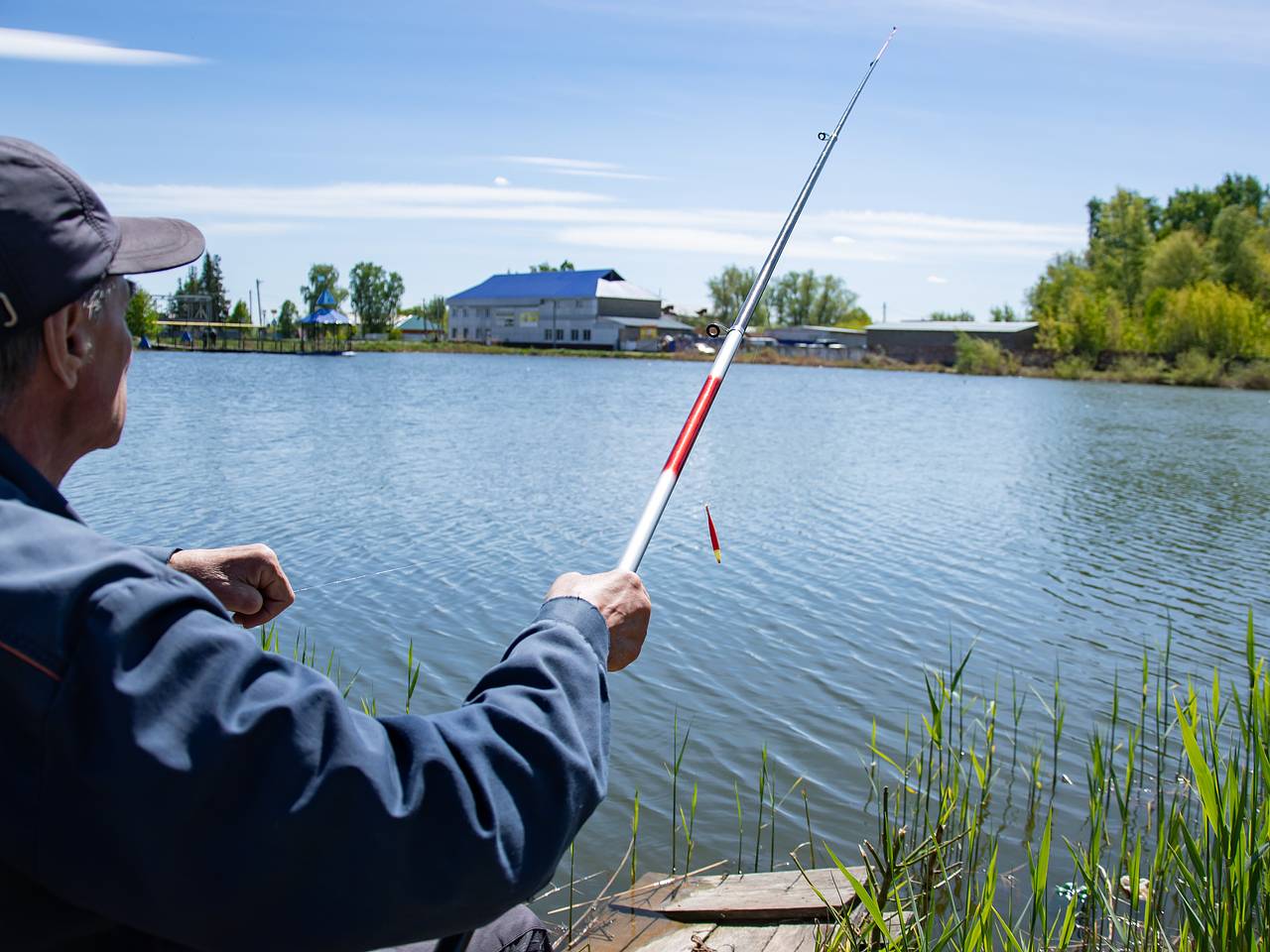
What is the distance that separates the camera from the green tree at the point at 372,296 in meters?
114

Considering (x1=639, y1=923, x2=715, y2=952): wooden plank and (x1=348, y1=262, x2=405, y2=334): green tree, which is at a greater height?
(x1=348, y1=262, x2=405, y2=334): green tree

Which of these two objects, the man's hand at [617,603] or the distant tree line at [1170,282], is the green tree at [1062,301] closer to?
the distant tree line at [1170,282]

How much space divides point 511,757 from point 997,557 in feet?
41.2

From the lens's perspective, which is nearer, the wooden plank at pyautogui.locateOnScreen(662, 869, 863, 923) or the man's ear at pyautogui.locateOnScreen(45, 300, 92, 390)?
the man's ear at pyautogui.locateOnScreen(45, 300, 92, 390)

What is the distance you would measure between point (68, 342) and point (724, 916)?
3375 mm

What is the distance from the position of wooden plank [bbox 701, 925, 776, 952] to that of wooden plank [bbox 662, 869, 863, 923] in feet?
0.19

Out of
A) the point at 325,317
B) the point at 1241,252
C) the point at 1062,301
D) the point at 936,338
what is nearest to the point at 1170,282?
the point at 1241,252

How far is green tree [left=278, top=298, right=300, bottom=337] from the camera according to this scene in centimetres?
A: 8750

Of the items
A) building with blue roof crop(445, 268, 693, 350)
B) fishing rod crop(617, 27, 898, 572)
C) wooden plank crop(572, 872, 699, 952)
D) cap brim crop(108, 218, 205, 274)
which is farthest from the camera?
building with blue roof crop(445, 268, 693, 350)

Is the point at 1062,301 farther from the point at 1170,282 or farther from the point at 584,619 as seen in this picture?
the point at 584,619

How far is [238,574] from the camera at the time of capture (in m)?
2.15

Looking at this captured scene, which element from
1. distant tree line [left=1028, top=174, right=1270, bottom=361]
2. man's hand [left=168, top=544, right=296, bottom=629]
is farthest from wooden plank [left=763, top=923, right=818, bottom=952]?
distant tree line [left=1028, top=174, right=1270, bottom=361]

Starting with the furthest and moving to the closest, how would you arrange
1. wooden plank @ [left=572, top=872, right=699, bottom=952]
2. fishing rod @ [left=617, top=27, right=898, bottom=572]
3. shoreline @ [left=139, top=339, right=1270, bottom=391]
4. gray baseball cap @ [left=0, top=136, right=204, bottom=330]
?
shoreline @ [left=139, top=339, right=1270, bottom=391]
wooden plank @ [left=572, top=872, right=699, bottom=952]
fishing rod @ [left=617, top=27, right=898, bottom=572]
gray baseball cap @ [left=0, top=136, right=204, bottom=330]

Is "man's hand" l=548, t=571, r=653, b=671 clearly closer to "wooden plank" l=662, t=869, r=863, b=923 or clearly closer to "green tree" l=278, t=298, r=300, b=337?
"wooden plank" l=662, t=869, r=863, b=923
